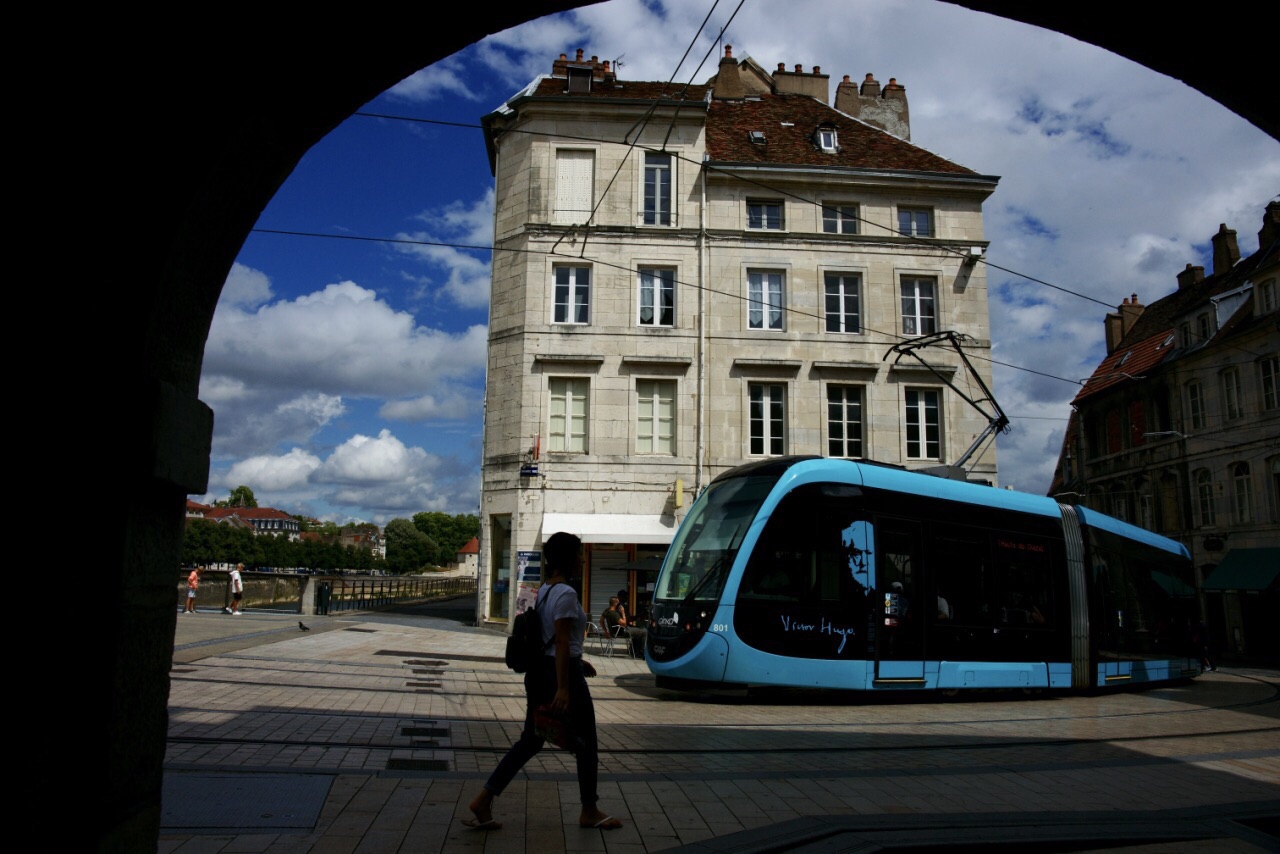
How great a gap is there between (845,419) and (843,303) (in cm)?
328

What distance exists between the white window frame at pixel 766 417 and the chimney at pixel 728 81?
11005mm

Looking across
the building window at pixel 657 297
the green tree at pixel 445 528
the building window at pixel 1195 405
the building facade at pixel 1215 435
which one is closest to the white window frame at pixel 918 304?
the building facade at pixel 1215 435

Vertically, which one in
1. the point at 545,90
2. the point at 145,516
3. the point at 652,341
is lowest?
the point at 145,516

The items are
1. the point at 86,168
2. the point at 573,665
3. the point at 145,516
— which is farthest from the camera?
the point at 573,665

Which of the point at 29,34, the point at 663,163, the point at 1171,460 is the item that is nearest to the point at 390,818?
the point at 29,34

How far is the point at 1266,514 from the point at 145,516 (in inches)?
1375

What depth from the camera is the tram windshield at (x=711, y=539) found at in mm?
11648

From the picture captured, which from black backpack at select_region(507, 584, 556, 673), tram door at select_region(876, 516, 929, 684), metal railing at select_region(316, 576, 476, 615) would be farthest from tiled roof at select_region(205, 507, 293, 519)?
black backpack at select_region(507, 584, 556, 673)

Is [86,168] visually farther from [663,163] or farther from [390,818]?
[663,163]

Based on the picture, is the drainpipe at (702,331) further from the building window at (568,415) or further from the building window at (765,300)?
the building window at (568,415)

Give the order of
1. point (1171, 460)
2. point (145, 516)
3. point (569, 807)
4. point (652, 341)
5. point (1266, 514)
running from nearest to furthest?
point (145, 516)
point (569, 807)
point (652, 341)
point (1266, 514)
point (1171, 460)

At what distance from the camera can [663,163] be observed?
83.2 feet

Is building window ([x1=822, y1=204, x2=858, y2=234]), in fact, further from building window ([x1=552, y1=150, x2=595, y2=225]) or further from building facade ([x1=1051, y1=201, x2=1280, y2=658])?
building facade ([x1=1051, y1=201, x2=1280, y2=658])

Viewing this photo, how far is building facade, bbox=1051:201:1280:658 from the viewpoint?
3006 cm
